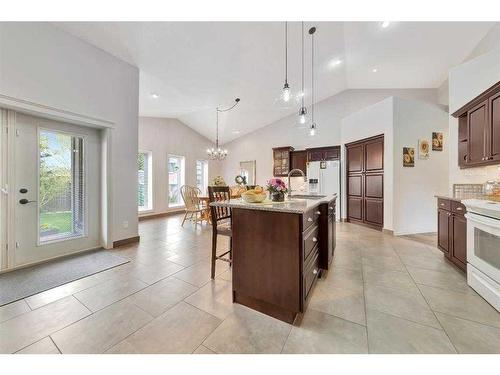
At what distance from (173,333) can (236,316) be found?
0.50 m

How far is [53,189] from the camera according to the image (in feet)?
9.45

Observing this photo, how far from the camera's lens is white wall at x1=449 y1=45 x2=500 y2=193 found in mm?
2428

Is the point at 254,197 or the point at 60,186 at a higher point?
the point at 60,186

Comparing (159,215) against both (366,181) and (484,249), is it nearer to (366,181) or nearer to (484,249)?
(366,181)

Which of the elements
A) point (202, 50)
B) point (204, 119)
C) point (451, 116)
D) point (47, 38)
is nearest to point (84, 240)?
point (47, 38)

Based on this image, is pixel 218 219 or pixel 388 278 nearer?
pixel 388 278

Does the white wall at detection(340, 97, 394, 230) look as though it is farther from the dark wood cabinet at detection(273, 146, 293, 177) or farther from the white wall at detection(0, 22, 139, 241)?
the white wall at detection(0, 22, 139, 241)

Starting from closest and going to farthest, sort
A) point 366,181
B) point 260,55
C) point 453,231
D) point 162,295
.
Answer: point 162,295
point 453,231
point 260,55
point 366,181

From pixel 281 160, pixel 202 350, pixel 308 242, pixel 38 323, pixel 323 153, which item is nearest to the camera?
pixel 202 350

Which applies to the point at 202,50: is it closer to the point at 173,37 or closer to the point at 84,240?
the point at 173,37

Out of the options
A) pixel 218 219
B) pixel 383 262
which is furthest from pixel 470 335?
pixel 218 219

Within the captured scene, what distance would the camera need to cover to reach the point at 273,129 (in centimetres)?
781

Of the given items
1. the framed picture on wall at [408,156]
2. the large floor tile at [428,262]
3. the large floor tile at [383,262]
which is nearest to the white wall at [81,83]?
the large floor tile at [383,262]

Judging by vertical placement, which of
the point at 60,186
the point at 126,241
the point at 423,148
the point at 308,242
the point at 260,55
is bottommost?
the point at 126,241
